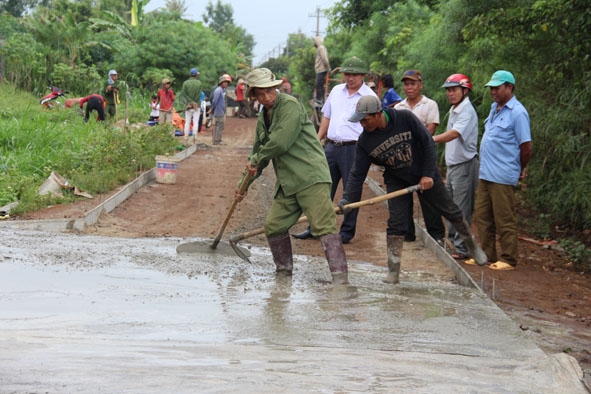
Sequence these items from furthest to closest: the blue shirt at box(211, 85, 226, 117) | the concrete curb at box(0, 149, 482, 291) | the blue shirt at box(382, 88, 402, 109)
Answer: the blue shirt at box(211, 85, 226, 117), the blue shirt at box(382, 88, 402, 109), the concrete curb at box(0, 149, 482, 291)

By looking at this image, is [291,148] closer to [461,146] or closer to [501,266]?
[461,146]

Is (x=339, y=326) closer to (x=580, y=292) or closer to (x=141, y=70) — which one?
(x=580, y=292)

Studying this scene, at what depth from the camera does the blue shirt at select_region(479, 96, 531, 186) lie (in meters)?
7.90

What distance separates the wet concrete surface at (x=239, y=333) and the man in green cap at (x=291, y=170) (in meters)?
0.27

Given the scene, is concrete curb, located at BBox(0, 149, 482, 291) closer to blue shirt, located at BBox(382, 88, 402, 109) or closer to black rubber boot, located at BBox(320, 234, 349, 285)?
black rubber boot, located at BBox(320, 234, 349, 285)

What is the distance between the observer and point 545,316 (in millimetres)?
6391

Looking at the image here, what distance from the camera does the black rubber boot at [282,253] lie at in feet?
22.3

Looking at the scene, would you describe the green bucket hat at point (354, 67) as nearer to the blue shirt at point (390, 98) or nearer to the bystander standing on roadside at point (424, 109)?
the bystander standing on roadside at point (424, 109)

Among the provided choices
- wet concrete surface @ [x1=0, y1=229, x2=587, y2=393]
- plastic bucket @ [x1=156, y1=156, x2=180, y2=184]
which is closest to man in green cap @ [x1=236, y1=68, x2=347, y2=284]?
wet concrete surface @ [x1=0, y1=229, x2=587, y2=393]

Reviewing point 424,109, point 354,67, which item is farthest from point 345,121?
point 424,109

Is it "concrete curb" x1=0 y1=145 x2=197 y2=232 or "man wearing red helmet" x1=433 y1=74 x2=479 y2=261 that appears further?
"concrete curb" x1=0 y1=145 x2=197 y2=232

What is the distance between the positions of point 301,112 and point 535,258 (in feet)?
14.6

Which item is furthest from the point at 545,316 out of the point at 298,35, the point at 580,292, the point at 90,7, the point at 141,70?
→ the point at 298,35

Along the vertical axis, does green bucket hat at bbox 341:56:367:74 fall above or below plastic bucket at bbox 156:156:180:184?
above
